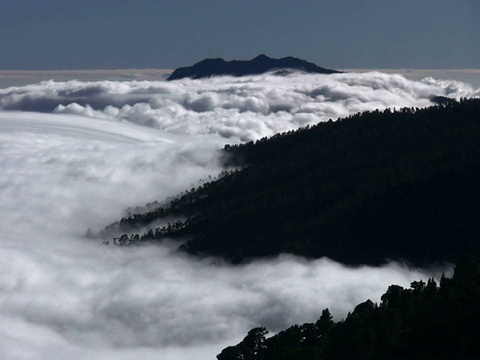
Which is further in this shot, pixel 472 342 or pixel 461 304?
pixel 461 304

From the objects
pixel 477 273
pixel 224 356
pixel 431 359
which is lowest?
pixel 431 359

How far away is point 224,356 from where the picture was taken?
6796 inches

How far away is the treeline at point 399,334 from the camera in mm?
136125

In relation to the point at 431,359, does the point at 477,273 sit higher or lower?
higher

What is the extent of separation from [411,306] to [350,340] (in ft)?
81.3

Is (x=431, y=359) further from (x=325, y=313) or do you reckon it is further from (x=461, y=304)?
(x=325, y=313)

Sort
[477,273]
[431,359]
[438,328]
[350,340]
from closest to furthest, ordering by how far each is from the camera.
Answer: [431,359], [438,328], [350,340], [477,273]

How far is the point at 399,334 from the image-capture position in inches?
5837

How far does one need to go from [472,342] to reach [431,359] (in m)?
6.77

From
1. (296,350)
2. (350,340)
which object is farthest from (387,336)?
A: (296,350)

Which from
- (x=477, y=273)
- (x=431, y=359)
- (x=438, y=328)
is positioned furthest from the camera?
(x=477, y=273)

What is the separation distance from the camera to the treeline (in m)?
136

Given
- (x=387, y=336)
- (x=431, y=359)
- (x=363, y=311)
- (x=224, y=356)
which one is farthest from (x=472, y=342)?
(x=224, y=356)

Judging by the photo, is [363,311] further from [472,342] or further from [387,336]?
[472,342]
